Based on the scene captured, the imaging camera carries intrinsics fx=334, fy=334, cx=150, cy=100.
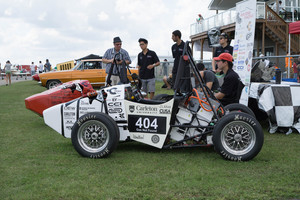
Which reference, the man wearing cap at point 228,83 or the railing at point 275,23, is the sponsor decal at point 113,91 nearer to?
the man wearing cap at point 228,83

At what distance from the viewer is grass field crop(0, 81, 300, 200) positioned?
3.31 meters

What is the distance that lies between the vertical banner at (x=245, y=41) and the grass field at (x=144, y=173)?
2365mm

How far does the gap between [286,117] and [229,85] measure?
1.52m

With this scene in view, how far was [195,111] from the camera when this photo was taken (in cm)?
477

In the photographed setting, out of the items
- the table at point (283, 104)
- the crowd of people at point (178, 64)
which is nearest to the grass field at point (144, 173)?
the table at point (283, 104)

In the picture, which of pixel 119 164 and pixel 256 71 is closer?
pixel 119 164

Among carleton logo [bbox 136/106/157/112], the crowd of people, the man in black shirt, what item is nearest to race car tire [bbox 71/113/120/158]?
carleton logo [bbox 136/106/157/112]

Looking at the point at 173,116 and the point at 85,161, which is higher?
the point at 173,116

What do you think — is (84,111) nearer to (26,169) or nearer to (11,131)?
(26,169)

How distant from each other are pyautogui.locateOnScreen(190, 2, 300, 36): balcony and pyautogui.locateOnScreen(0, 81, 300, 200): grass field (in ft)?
57.2

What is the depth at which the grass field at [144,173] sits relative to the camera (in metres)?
3.31

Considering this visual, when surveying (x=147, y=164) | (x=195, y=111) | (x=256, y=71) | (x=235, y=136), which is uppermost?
(x=256, y=71)

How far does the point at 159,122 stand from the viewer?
15.4 ft

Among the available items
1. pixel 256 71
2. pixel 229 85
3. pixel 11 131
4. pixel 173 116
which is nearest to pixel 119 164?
pixel 173 116
